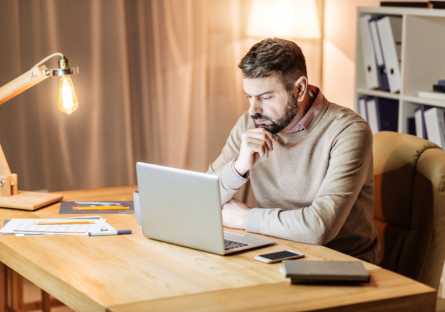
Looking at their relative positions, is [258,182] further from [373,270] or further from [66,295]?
[66,295]

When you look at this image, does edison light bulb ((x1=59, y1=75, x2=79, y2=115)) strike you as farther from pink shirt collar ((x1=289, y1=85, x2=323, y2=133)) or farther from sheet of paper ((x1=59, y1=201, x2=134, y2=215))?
pink shirt collar ((x1=289, y1=85, x2=323, y2=133))

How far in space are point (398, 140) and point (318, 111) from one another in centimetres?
28

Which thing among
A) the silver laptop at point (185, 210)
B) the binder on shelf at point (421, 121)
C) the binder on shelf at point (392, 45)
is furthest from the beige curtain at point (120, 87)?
the silver laptop at point (185, 210)

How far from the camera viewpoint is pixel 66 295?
1.12 m

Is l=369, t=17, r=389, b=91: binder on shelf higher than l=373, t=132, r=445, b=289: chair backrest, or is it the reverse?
l=369, t=17, r=389, b=91: binder on shelf

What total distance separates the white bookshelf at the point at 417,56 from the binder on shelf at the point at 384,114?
6.0 inches

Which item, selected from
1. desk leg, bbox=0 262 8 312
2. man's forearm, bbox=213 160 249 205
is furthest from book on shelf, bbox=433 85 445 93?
desk leg, bbox=0 262 8 312

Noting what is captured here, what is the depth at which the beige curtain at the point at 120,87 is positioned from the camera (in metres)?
2.45

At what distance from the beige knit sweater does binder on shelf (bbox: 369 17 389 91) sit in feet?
3.24

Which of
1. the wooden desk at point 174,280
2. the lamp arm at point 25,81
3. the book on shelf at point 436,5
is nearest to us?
the wooden desk at point 174,280

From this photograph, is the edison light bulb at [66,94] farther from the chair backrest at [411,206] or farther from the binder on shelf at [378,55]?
the binder on shelf at [378,55]

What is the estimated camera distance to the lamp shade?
10.0ft

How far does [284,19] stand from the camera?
10.2 ft

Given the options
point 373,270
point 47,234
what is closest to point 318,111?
point 373,270
